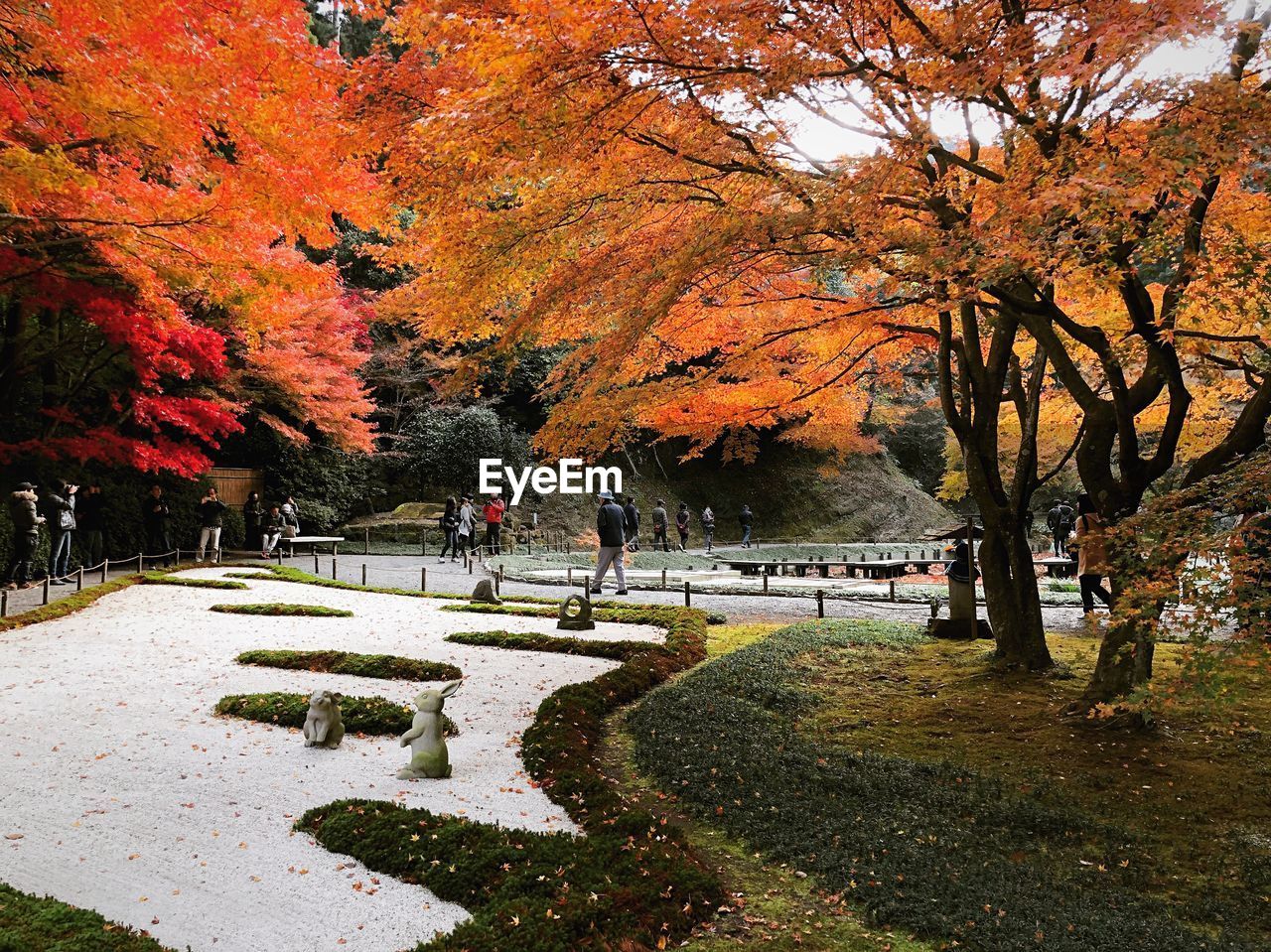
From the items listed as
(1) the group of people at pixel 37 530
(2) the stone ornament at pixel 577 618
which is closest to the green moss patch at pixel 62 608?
(1) the group of people at pixel 37 530

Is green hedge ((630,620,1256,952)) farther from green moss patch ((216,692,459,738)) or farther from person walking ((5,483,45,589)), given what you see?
person walking ((5,483,45,589))

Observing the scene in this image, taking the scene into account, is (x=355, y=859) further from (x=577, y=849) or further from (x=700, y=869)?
(x=700, y=869)

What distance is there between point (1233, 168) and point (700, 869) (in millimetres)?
4825

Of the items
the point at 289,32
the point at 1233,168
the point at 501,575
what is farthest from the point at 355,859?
the point at 501,575

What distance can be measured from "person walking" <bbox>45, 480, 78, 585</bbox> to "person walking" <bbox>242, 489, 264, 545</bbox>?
6657 millimetres

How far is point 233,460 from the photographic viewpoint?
2123cm

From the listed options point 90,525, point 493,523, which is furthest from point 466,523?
point 90,525

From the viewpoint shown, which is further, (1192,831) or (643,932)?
(1192,831)

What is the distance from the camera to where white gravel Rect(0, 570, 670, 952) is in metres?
3.27

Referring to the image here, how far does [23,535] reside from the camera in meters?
11.5

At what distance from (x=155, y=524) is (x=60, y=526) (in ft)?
14.8

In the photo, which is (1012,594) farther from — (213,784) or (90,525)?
(90,525)

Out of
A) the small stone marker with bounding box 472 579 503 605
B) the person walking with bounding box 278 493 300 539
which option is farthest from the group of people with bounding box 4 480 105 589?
the small stone marker with bounding box 472 579 503 605

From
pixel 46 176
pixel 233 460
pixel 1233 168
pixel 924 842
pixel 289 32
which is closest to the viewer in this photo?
pixel 924 842
